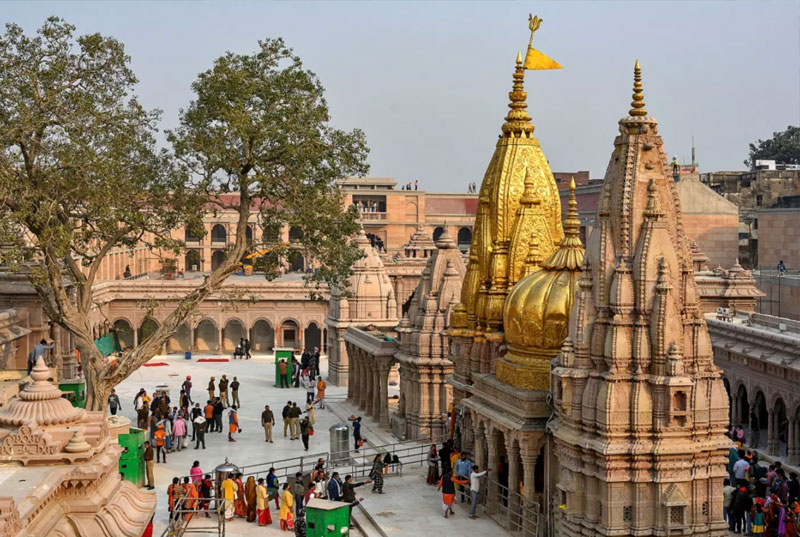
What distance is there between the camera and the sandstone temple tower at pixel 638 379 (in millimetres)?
19828

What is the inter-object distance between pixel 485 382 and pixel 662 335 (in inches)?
222

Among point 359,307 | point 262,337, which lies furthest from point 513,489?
point 262,337

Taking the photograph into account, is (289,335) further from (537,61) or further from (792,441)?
(792,441)

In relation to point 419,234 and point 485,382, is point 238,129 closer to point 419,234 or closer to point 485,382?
point 485,382

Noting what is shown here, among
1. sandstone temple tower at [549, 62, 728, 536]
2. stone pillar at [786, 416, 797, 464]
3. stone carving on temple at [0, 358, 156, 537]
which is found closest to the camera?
stone carving on temple at [0, 358, 156, 537]

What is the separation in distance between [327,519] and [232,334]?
3834cm

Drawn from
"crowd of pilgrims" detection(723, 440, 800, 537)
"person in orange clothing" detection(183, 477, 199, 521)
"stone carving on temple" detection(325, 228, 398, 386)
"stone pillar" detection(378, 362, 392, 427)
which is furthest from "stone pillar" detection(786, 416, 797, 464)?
"stone carving on temple" detection(325, 228, 398, 386)

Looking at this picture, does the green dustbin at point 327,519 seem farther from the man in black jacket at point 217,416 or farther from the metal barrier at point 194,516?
the man in black jacket at point 217,416

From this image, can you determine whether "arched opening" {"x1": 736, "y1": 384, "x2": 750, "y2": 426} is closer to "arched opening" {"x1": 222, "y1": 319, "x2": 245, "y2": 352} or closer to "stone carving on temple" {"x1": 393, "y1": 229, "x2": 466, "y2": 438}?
"stone carving on temple" {"x1": 393, "y1": 229, "x2": 466, "y2": 438}

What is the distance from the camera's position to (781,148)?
9362cm

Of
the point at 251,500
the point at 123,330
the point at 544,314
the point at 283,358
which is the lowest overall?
the point at 251,500

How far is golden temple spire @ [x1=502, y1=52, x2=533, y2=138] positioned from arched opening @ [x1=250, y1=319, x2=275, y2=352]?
103 ft

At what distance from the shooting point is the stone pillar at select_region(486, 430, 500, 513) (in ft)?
78.6

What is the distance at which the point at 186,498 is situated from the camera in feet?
76.2
